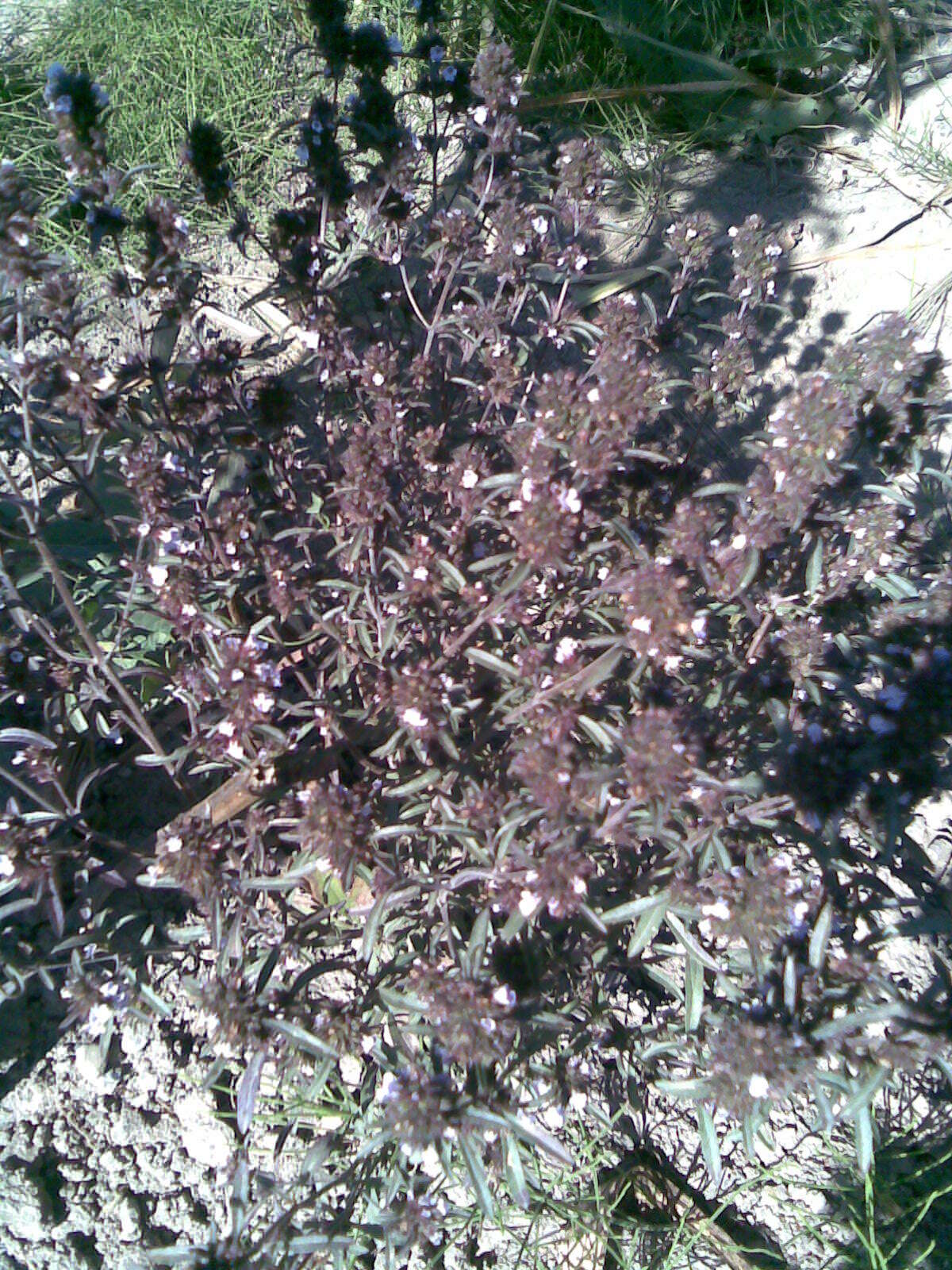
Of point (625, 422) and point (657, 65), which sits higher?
point (657, 65)

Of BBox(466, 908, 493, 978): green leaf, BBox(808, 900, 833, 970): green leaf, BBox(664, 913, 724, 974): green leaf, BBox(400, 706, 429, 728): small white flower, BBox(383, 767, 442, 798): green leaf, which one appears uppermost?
BBox(400, 706, 429, 728): small white flower

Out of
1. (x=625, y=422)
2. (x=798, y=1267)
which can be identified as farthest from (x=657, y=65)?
(x=798, y=1267)

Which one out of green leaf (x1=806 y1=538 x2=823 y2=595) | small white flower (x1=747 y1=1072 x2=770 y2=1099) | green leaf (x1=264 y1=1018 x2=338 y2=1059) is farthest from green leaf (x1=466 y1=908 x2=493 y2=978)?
green leaf (x1=806 y1=538 x2=823 y2=595)

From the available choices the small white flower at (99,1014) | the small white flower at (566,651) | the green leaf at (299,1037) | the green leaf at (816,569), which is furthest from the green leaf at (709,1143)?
the small white flower at (99,1014)

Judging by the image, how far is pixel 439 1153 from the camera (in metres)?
2.14

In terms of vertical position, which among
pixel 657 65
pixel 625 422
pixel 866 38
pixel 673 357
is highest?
pixel 866 38

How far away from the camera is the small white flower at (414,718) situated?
220 cm

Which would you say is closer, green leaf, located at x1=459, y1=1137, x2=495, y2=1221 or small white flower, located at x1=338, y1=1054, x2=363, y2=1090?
green leaf, located at x1=459, y1=1137, x2=495, y2=1221

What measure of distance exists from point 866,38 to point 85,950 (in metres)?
6.02

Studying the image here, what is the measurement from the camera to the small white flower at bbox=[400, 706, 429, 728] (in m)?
2.20

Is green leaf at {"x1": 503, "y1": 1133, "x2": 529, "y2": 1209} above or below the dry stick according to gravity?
below

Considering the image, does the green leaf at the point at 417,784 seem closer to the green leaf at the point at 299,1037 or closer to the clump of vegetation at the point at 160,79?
the green leaf at the point at 299,1037

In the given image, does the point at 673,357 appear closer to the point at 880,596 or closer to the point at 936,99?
the point at 880,596

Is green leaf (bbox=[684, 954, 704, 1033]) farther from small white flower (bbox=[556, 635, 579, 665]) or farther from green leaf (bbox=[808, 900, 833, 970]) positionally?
small white flower (bbox=[556, 635, 579, 665])
